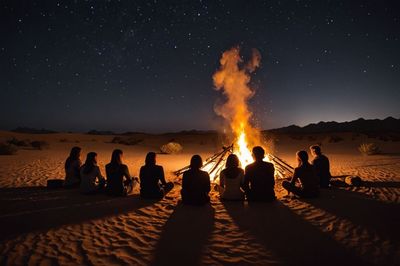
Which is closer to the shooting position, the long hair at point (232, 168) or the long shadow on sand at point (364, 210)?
the long shadow on sand at point (364, 210)

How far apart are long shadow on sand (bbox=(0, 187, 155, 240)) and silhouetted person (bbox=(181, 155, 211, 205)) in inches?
49.6

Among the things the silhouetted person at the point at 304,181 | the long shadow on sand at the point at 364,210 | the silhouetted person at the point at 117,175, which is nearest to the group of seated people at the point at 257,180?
the silhouetted person at the point at 304,181

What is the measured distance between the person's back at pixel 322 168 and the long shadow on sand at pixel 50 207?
18.1 ft

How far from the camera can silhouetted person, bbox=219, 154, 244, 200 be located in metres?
7.20

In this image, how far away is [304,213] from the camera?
6512 mm

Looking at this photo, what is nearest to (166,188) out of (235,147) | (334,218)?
(334,218)

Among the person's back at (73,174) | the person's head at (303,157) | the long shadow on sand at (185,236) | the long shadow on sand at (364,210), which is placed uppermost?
the person's head at (303,157)

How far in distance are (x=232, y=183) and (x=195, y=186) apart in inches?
42.6

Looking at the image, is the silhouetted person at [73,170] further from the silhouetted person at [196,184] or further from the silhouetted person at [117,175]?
the silhouetted person at [196,184]

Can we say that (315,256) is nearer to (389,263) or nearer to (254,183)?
(389,263)

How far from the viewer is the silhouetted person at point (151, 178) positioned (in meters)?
7.45

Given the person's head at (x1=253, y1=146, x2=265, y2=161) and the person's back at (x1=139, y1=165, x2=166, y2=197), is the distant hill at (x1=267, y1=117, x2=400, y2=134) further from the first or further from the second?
the person's back at (x1=139, y1=165, x2=166, y2=197)

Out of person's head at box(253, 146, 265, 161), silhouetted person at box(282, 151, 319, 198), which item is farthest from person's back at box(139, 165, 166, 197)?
silhouetted person at box(282, 151, 319, 198)

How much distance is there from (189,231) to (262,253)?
158cm
